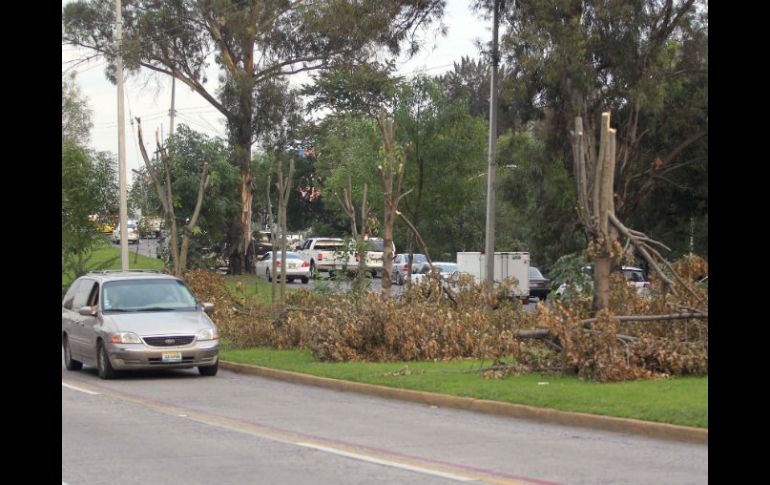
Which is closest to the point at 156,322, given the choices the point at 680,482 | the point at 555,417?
the point at 555,417

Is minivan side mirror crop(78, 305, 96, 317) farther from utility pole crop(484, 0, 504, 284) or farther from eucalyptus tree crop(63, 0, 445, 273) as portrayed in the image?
eucalyptus tree crop(63, 0, 445, 273)

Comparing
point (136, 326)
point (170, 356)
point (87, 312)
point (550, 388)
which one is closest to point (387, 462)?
point (550, 388)

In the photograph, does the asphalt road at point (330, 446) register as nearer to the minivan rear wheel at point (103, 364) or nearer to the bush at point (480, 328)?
the minivan rear wheel at point (103, 364)

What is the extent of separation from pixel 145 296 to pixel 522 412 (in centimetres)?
789

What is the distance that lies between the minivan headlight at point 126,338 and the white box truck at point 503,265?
736 inches

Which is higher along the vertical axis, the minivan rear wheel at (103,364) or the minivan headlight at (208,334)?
the minivan headlight at (208,334)

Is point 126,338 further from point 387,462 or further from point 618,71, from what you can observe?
point 618,71

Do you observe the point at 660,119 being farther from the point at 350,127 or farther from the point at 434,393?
the point at 350,127

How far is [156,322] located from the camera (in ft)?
57.0

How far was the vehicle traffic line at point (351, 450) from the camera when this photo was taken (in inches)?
362

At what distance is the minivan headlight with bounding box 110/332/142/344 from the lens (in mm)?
16969

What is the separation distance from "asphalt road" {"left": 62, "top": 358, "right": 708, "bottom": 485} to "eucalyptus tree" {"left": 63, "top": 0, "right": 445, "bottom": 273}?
30583 mm

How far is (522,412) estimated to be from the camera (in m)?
13.0

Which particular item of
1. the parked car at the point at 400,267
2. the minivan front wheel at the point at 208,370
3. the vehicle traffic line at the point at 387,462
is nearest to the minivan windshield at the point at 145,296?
the minivan front wheel at the point at 208,370
